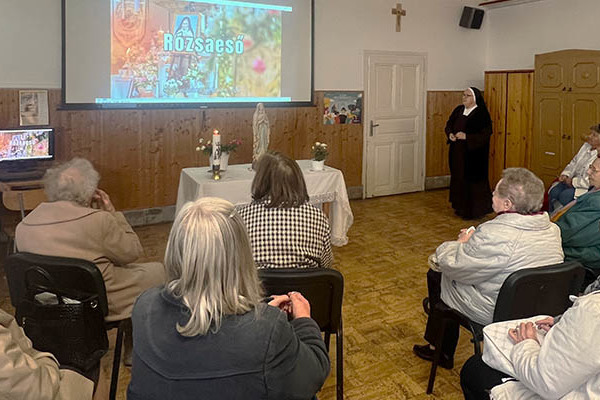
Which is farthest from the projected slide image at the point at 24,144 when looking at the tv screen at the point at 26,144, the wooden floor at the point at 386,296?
the wooden floor at the point at 386,296

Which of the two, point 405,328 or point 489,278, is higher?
point 489,278

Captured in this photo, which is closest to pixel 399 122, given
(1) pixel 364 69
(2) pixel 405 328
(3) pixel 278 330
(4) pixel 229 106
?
(1) pixel 364 69

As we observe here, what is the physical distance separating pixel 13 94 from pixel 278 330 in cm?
472

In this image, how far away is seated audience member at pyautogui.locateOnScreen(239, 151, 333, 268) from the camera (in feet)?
7.75

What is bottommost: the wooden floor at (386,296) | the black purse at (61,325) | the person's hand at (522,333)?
the wooden floor at (386,296)

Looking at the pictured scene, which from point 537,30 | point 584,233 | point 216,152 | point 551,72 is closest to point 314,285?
point 584,233

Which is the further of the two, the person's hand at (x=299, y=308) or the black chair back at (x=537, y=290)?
the black chair back at (x=537, y=290)

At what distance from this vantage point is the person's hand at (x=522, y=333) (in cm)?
165

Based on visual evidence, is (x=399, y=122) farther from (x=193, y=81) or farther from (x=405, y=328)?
(x=405, y=328)

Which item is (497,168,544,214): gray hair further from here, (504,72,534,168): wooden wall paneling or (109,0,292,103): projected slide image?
(504,72,534,168): wooden wall paneling

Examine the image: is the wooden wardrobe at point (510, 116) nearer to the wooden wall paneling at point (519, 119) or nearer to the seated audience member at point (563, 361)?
the wooden wall paneling at point (519, 119)

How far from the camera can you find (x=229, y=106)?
19.9 ft

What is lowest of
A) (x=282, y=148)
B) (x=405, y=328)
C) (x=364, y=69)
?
(x=405, y=328)

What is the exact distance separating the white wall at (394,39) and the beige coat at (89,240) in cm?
464
